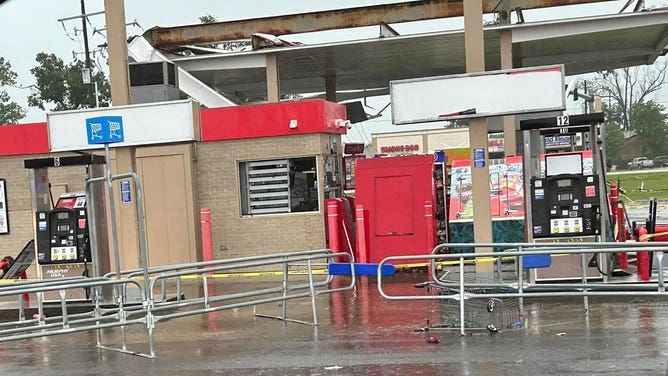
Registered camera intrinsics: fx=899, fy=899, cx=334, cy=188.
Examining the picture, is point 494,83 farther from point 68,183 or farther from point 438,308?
point 68,183

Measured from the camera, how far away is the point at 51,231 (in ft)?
51.4

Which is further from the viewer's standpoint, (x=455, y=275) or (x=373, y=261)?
(x=373, y=261)

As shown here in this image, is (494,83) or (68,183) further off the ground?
(494,83)

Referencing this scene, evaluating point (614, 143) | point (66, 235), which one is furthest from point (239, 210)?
point (614, 143)

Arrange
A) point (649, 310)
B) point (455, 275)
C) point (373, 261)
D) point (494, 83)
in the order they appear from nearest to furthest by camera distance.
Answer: point (649, 310) → point (455, 275) → point (494, 83) → point (373, 261)

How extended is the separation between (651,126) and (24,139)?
69.3m

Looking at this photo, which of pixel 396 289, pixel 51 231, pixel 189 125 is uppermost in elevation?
pixel 189 125

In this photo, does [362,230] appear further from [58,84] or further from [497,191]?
[58,84]

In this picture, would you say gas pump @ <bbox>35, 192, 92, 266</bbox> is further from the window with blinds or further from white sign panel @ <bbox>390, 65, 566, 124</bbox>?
white sign panel @ <bbox>390, 65, 566, 124</bbox>

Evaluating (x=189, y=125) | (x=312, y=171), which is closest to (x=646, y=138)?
(x=312, y=171)

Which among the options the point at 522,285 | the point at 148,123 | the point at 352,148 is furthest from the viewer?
the point at 352,148

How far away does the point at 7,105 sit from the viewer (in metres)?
76.5

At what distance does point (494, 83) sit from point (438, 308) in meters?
3.89

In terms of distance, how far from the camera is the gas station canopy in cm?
2225
